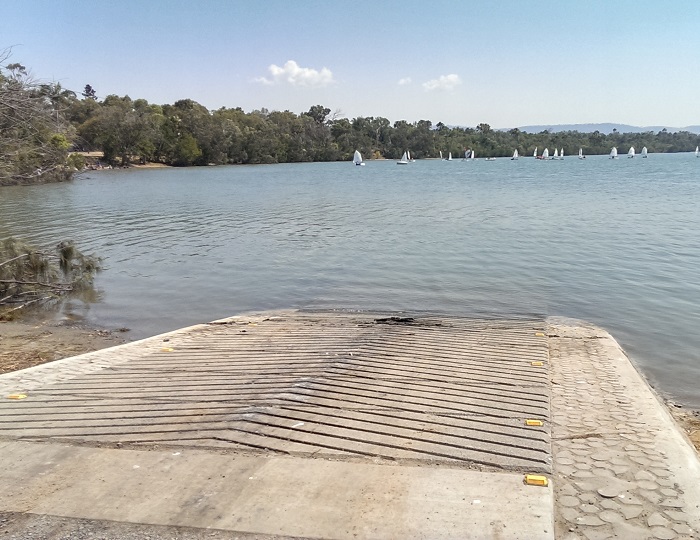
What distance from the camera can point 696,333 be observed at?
513 inches

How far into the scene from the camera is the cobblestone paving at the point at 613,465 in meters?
4.86

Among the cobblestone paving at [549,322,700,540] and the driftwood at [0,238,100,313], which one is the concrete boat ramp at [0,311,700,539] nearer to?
the cobblestone paving at [549,322,700,540]

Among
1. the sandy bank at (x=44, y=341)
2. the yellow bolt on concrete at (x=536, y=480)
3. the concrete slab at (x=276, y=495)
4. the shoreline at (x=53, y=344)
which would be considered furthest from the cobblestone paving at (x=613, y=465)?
the sandy bank at (x=44, y=341)

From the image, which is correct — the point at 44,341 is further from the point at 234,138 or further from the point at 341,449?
the point at 234,138

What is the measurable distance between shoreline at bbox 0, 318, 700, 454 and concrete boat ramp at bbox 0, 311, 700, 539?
0.66m

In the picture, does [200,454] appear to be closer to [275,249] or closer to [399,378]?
[399,378]

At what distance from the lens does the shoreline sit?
8.88m

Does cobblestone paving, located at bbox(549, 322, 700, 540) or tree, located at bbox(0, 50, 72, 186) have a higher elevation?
tree, located at bbox(0, 50, 72, 186)

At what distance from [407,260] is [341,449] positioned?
17.1 meters

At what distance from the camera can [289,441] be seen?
6.02m

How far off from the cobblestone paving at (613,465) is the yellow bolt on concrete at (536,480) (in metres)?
0.15

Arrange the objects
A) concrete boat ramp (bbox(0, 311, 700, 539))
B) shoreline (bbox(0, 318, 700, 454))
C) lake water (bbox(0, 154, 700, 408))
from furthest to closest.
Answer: lake water (bbox(0, 154, 700, 408)) < shoreline (bbox(0, 318, 700, 454)) < concrete boat ramp (bbox(0, 311, 700, 539))

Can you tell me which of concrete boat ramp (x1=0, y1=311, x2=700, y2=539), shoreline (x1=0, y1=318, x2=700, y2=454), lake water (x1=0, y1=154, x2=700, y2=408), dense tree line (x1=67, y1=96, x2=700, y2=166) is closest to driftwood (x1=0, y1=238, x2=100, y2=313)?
lake water (x1=0, y1=154, x2=700, y2=408)

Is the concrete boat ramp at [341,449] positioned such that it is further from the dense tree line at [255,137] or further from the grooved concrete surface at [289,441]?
the dense tree line at [255,137]
